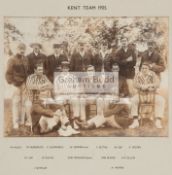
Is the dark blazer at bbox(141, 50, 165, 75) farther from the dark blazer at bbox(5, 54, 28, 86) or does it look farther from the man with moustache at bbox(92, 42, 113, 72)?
the dark blazer at bbox(5, 54, 28, 86)

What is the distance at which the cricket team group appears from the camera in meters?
0.84

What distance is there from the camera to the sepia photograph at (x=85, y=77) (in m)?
0.84

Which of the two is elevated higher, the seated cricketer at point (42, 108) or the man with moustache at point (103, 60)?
the man with moustache at point (103, 60)

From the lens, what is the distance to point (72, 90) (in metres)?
0.84

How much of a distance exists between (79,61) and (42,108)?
0.36ft

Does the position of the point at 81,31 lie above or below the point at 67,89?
above

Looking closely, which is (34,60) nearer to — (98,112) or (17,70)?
(17,70)

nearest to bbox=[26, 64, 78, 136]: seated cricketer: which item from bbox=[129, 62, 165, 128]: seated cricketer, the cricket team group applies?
the cricket team group

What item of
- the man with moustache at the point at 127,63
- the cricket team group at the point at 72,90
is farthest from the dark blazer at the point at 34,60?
the man with moustache at the point at 127,63

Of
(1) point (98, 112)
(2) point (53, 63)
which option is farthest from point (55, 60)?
(1) point (98, 112)

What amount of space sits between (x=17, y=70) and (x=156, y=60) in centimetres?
25

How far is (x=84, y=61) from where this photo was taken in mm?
845

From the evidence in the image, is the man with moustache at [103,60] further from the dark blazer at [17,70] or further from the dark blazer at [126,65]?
the dark blazer at [17,70]
